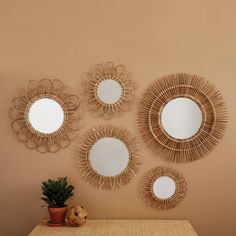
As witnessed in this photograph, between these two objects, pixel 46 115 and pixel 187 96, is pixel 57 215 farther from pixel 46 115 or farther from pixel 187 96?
pixel 187 96

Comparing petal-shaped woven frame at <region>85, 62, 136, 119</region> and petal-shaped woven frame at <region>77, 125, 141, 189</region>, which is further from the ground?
petal-shaped woven frame at <region>85, 62, 136, 119</region>

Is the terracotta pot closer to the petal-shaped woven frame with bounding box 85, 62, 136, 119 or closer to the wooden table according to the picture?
the wooden table

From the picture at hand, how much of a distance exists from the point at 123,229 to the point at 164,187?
1.20ft

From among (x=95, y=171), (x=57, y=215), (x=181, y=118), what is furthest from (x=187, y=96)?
(x=57, y=215)

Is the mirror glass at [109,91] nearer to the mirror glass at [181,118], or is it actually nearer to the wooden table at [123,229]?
the mirror glass at [181,118]

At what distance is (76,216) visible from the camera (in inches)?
78.6

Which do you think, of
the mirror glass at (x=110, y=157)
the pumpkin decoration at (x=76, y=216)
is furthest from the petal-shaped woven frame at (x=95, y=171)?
the pumpkin decoration at (x=76, y=216)

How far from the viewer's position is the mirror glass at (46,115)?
2225 millimetres

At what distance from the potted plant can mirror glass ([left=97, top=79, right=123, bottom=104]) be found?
0.51 meters

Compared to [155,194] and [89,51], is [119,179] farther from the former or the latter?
[89,51]

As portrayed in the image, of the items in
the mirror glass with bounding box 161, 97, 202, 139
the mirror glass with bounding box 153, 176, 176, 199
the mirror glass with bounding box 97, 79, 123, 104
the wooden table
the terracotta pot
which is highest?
the mirror glass with bounding box 97, 79, 123, 104

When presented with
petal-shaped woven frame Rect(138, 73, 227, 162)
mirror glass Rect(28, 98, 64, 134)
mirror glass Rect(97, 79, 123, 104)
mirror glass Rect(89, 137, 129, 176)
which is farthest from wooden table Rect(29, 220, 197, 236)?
mirror glass Rect(97, 79, 123, 104)

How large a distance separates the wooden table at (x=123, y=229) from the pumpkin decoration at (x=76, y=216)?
3 centimetres

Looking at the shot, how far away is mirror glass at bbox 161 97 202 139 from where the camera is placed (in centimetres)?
220
